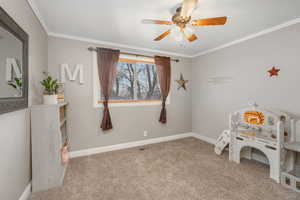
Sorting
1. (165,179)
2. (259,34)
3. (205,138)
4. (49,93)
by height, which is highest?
(259,34)

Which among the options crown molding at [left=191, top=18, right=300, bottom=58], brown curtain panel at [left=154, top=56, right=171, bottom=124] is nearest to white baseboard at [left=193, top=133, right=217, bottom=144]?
brown curtain panel at [left=154, top=56, right=171, bottom=124]

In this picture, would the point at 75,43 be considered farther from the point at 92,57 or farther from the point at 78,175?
the point at 78,175

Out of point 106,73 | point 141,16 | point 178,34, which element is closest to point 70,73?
point 106,73

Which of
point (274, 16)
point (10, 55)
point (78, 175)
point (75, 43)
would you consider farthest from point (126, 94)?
point (274, 16)

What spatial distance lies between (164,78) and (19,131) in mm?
2844

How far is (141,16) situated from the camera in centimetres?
192

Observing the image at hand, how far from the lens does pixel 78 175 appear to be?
200 centimetres

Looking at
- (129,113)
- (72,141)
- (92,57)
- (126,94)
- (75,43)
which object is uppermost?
(75,43)

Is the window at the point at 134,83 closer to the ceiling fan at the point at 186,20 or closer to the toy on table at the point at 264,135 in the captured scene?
the ceiling fan at the point at 186,20

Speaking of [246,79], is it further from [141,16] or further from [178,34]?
[141,16]

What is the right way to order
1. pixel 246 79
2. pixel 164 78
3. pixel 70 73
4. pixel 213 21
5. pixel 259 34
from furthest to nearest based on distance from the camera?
pixel 164 78
pixel 246 79
pixel 70 73
pixel 259 34
pixel 213 21

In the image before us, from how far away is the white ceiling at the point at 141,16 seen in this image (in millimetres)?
1649

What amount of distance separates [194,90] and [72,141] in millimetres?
3324

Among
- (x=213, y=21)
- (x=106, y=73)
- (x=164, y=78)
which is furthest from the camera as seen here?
(x=164, y=78)
